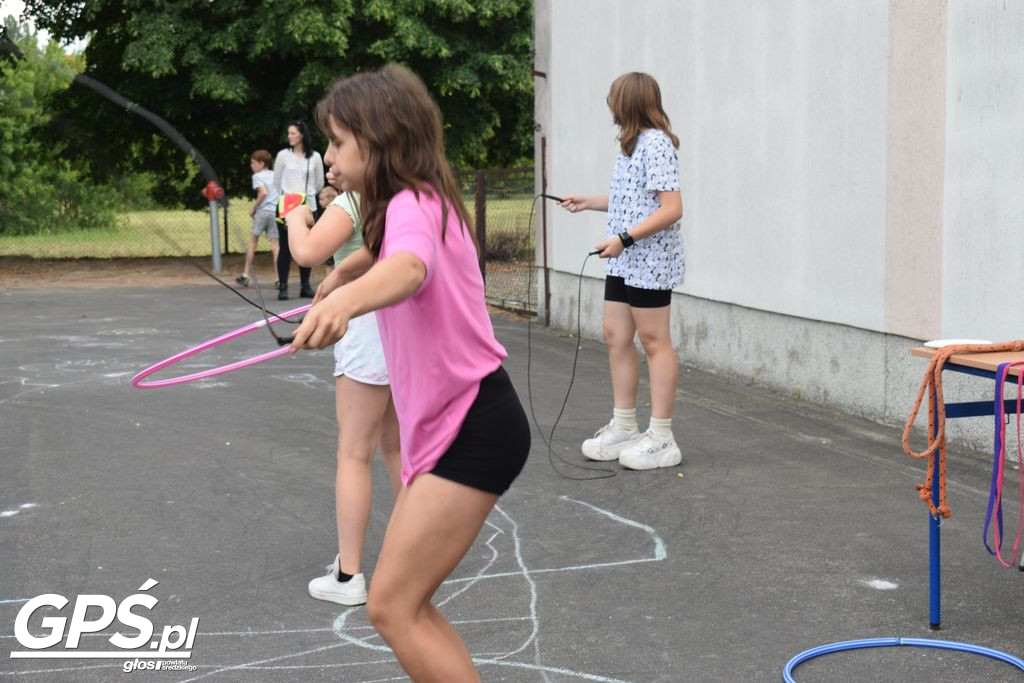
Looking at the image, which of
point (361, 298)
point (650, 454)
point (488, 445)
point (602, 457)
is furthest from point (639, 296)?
point (361, 298)

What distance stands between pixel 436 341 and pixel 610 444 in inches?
165

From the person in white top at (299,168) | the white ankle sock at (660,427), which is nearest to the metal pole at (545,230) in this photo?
the person in white top at (299,168)

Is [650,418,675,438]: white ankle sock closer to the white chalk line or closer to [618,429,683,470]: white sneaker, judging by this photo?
[618,429,683,470]: white sneaker

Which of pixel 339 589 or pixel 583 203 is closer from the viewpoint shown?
pixel 339 589

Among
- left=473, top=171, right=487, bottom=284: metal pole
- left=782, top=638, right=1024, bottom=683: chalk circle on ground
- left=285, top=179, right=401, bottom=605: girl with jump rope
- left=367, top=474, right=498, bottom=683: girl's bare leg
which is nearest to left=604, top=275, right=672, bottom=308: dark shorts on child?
left=285, top=179, right=401, bottom=605: girl with jump rope

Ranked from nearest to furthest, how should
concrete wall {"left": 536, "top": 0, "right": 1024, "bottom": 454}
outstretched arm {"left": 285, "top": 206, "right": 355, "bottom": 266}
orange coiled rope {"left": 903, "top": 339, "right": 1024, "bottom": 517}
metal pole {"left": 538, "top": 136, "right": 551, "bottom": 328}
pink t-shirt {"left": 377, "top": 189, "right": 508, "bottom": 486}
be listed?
pink t-shirt {"left": 377, "top": 189, "right": 508, "bottom": 486}
outstretched arm {"left": 285, "top": 206, "right": 355, "bottom": 266}
orange coiled rope {"left": 903, "top": 339, "right": 1024, "bottom": 517}
concrete wall {"left": 536, "top": 0, "right": 1024, "bottom": 454}
metal pole {"left": 538, "top": 136, "right": 551, "bottom": 328}

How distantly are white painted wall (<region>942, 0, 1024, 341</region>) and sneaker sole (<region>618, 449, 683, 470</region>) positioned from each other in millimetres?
1758

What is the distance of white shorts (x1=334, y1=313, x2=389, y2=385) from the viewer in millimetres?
4797

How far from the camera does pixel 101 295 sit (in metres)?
17.0

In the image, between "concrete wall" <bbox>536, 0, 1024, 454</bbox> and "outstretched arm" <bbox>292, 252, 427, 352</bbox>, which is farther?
"concrete wall" <bbox>536, 0, 1024, 454</bbox>

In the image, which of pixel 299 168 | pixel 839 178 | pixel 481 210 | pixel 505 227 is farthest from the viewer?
pixel 481 210

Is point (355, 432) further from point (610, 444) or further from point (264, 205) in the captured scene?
point (264, 205)

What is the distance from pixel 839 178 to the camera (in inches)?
330

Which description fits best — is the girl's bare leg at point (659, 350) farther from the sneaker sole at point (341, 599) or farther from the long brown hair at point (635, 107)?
the sneaker sole at point (341, 599)
